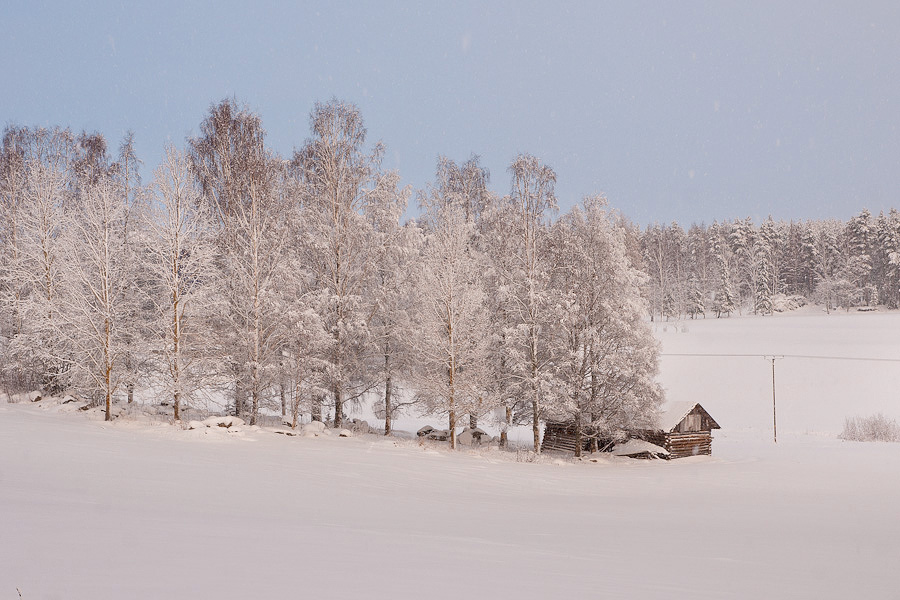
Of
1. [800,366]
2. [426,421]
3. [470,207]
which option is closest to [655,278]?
[800,366]

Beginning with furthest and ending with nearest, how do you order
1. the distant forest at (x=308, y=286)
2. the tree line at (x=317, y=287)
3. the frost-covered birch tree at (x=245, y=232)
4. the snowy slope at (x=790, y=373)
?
1. the snowy slope at (x=790, y=373)
2. the frost-covered birch tree at (x=245, y=232)
3. the tree line at (x=317, y=287)
4. the distant forest at (x=308, y=286)

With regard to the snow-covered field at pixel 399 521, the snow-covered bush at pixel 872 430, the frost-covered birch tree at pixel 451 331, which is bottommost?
the snow-covered bush at pixel 872 430

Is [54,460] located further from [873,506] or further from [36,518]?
[873,506]

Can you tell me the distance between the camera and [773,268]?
8888 centimetres

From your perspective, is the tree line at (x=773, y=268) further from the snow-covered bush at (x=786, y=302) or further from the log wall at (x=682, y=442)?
the log wall at (x=682, y=442)

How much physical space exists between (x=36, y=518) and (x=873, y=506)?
18.1 metres

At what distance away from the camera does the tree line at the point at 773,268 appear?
83.2m

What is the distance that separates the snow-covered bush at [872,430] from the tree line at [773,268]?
45600 mm

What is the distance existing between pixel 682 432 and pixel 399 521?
78.0ft

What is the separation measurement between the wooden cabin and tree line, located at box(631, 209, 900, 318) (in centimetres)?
5607

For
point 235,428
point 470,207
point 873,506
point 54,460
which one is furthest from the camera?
point 470,207

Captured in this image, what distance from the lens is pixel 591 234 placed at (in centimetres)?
2788

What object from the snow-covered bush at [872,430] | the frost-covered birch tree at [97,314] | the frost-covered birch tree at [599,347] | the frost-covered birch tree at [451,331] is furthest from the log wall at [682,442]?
the frost-covered birch tree at [97,314]

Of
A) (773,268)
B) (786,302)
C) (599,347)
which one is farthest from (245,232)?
(773,268)
